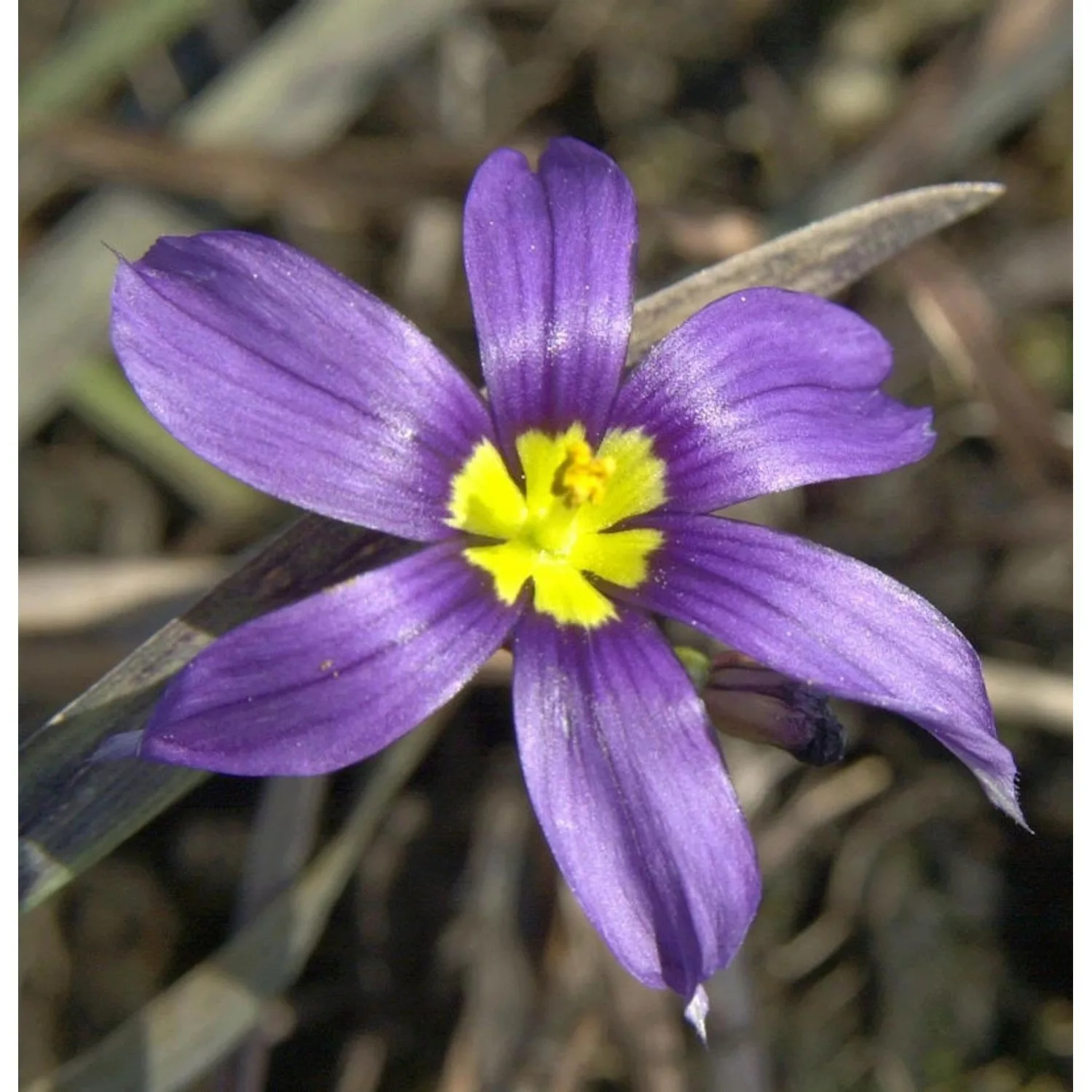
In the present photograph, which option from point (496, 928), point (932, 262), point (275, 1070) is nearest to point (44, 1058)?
point (275, 1070)

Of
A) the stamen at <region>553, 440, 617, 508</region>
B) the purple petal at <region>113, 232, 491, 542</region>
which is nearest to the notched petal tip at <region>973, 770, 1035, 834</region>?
the stamen at <region>553, 440, 617, 508</region>

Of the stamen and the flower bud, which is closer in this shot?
the flower bud

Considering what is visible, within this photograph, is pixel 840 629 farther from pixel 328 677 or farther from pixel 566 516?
pixel 328 677

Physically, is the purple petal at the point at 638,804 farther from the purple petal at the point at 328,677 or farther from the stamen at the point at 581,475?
the stamen at the point at 581,475

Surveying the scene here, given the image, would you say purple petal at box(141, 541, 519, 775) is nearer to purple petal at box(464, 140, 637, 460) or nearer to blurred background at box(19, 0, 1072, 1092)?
purple petal at box(464, 140, 637, 460)

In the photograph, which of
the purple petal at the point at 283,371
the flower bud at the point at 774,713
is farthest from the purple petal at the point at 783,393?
the purple petal at the point at 283,371

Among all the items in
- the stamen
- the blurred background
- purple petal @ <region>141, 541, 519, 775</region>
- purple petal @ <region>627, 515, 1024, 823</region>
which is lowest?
the blurred background
